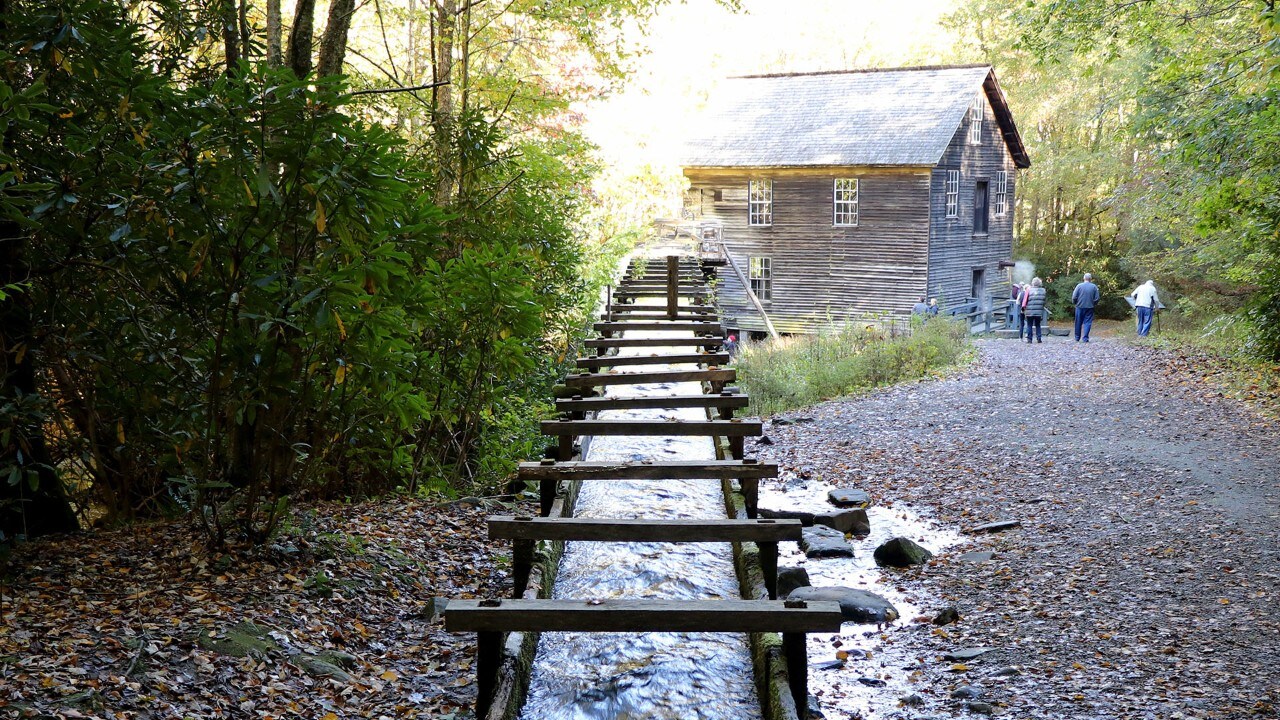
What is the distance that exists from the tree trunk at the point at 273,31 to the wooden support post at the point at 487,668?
205 inches

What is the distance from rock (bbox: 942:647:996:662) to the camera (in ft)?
21.5

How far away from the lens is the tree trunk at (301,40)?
6.69 m

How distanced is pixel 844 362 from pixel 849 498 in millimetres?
8468

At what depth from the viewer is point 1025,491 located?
10617 mm

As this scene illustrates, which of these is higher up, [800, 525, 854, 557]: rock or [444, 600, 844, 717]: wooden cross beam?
[444, 600, 844, 717]: wooden cross beam

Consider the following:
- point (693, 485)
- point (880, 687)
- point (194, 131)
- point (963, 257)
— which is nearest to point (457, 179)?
point (693, 485)

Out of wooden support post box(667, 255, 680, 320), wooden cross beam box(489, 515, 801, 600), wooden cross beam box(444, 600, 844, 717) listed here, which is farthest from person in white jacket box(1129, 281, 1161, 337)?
Result: wooden cross beam box(444, 600, 844, 717)

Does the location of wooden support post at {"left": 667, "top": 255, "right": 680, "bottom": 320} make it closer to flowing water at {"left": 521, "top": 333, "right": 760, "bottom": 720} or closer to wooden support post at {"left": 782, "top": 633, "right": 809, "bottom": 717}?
flowing water at {"left": 521, "top": 333, "right": 760, "bottom": 720}

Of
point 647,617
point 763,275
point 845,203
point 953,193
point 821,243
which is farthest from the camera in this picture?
point 763,275

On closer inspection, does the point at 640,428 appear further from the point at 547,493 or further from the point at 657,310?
the point at 657,310

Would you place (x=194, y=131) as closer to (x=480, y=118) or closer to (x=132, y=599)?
(x=132, y=599)

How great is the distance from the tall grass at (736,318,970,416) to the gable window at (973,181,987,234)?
11.6m

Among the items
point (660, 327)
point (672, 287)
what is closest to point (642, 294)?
point (672, 287)

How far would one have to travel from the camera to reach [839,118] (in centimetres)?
3009
